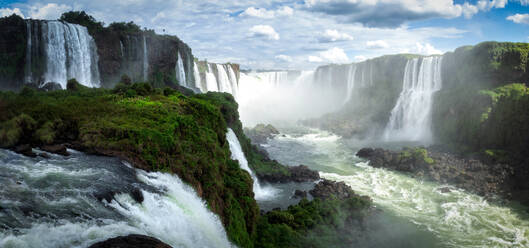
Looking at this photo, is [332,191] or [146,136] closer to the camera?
[146,136]

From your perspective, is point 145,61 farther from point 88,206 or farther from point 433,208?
point 88,206

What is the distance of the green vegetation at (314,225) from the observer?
12.9m

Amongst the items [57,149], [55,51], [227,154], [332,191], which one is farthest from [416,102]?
[57,149]

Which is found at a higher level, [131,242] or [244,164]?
[131,242]

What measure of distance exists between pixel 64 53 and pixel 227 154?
19822 millimetres

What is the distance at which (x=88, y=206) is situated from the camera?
5.82m

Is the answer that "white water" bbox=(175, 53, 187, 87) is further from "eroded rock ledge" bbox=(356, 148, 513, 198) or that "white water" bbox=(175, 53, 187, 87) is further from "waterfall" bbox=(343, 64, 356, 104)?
"waterfall" bbox=(343, 64, 356, 104)

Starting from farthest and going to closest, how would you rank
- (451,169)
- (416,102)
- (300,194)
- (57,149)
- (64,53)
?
(416,102)
(64,53)
(451,169)
(300,194)
(57,149)

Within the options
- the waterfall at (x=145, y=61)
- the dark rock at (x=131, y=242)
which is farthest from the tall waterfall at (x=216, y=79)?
the dark rock at (x=131, y=242)

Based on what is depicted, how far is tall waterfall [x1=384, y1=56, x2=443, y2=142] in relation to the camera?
4097cm

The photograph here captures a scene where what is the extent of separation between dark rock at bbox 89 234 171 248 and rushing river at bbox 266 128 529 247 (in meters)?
12.3

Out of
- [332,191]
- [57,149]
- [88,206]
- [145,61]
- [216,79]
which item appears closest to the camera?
[88,206]

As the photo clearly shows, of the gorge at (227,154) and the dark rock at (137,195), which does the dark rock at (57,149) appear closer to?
the gorge at (227,154)

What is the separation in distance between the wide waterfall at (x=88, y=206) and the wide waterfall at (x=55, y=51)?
22043 mm
